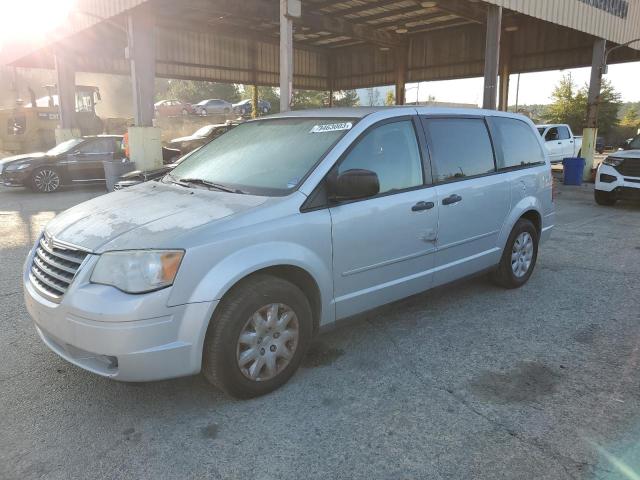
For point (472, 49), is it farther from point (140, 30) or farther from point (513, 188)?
point (513, 188)

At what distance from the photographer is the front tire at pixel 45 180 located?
12.7m

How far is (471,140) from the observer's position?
14.8ft

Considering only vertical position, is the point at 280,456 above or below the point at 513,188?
below

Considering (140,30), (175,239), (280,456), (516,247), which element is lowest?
(280,456)

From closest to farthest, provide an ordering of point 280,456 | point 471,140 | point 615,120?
point 280,456, point 471,140, point 615,120

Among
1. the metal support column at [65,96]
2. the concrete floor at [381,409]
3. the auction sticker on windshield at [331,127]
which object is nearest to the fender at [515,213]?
the concrete floor at [381,409]

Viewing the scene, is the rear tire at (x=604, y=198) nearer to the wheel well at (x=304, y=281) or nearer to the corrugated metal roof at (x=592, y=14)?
the corrugated metal roof at (x=592, y=14)

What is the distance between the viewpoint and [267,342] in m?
3.05

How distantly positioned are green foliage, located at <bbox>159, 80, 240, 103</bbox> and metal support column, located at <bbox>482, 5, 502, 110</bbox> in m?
52.5

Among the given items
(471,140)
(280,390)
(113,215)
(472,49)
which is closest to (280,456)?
(280,390)

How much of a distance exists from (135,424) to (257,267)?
1097 mm

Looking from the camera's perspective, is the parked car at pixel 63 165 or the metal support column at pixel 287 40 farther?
the parked car at pixel 63 165

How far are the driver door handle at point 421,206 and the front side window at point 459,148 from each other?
0.25m

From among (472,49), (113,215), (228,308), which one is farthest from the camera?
(472,49)
